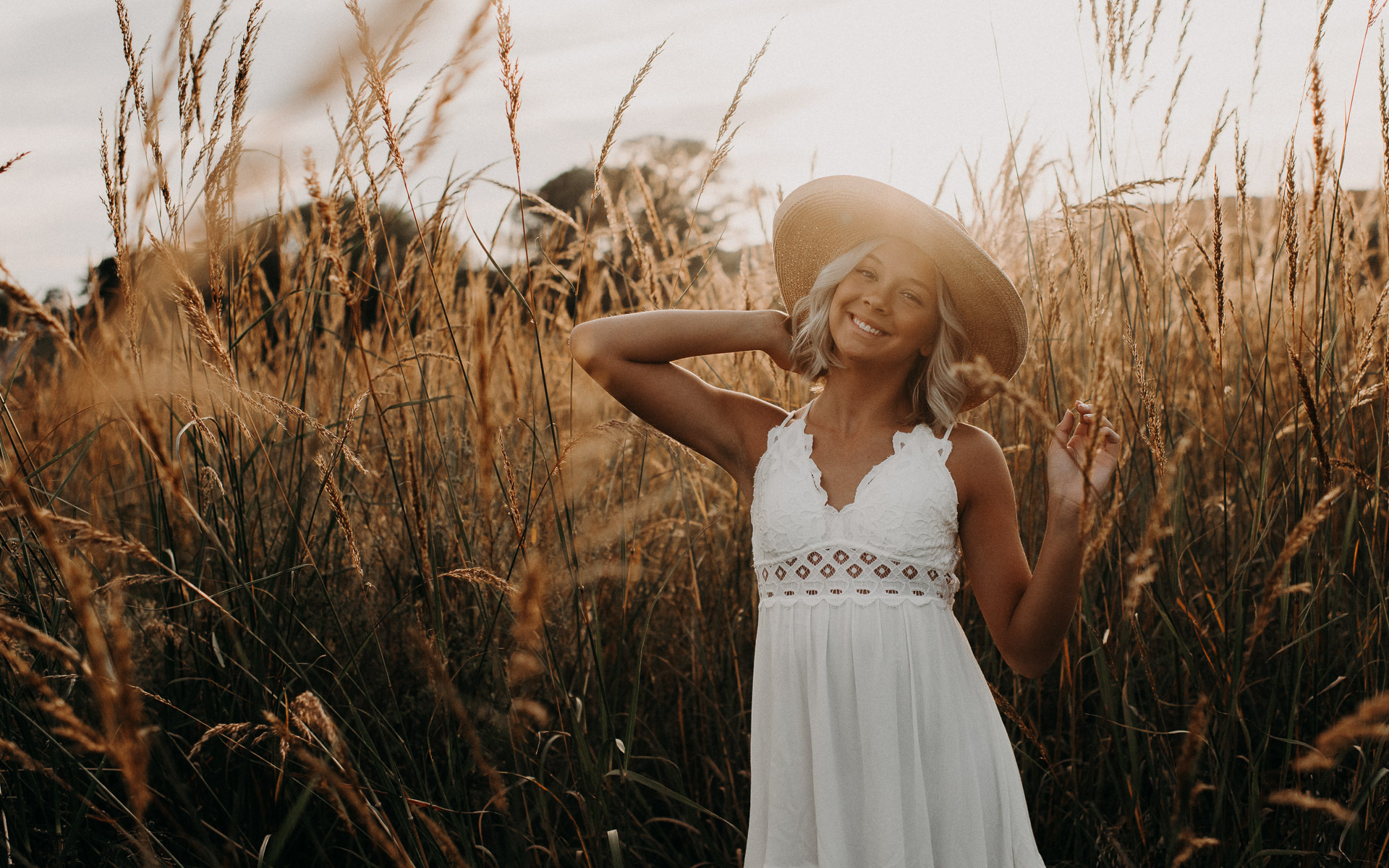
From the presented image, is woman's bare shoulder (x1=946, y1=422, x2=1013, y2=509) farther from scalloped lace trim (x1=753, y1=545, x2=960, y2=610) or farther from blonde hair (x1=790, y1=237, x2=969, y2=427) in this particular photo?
scalloped lace trim (x1=753, y1=545, x2=960, y2=610)

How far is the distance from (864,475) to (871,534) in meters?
0.12

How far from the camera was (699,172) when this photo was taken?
177cm

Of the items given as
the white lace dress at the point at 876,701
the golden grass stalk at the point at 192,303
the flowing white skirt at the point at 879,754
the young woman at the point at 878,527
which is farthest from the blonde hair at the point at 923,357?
the golden grass stalk at the point at 192,303

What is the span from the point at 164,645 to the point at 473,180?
1.00 m

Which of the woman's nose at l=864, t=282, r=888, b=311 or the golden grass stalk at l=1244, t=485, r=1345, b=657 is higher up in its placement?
the woman's nose at l=864, t=282, r=888, b=311

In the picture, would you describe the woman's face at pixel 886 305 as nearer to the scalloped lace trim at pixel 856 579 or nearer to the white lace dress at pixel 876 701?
the white lace dress at pixel 876 701

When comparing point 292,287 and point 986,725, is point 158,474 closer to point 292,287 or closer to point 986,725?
point 292,287

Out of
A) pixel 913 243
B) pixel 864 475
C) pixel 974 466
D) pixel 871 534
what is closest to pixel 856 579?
pixel 871 534

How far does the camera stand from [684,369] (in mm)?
1649

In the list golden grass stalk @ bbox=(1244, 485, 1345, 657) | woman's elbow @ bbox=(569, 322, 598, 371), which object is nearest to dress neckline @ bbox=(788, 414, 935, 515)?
woman's elbow @ bbox=(569, 322, 598, 371)

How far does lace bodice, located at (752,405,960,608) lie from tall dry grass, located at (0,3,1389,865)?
276 mm

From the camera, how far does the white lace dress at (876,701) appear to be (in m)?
1.38

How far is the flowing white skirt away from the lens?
4.50 ft

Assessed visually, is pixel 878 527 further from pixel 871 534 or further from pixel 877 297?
pixel 877 297
